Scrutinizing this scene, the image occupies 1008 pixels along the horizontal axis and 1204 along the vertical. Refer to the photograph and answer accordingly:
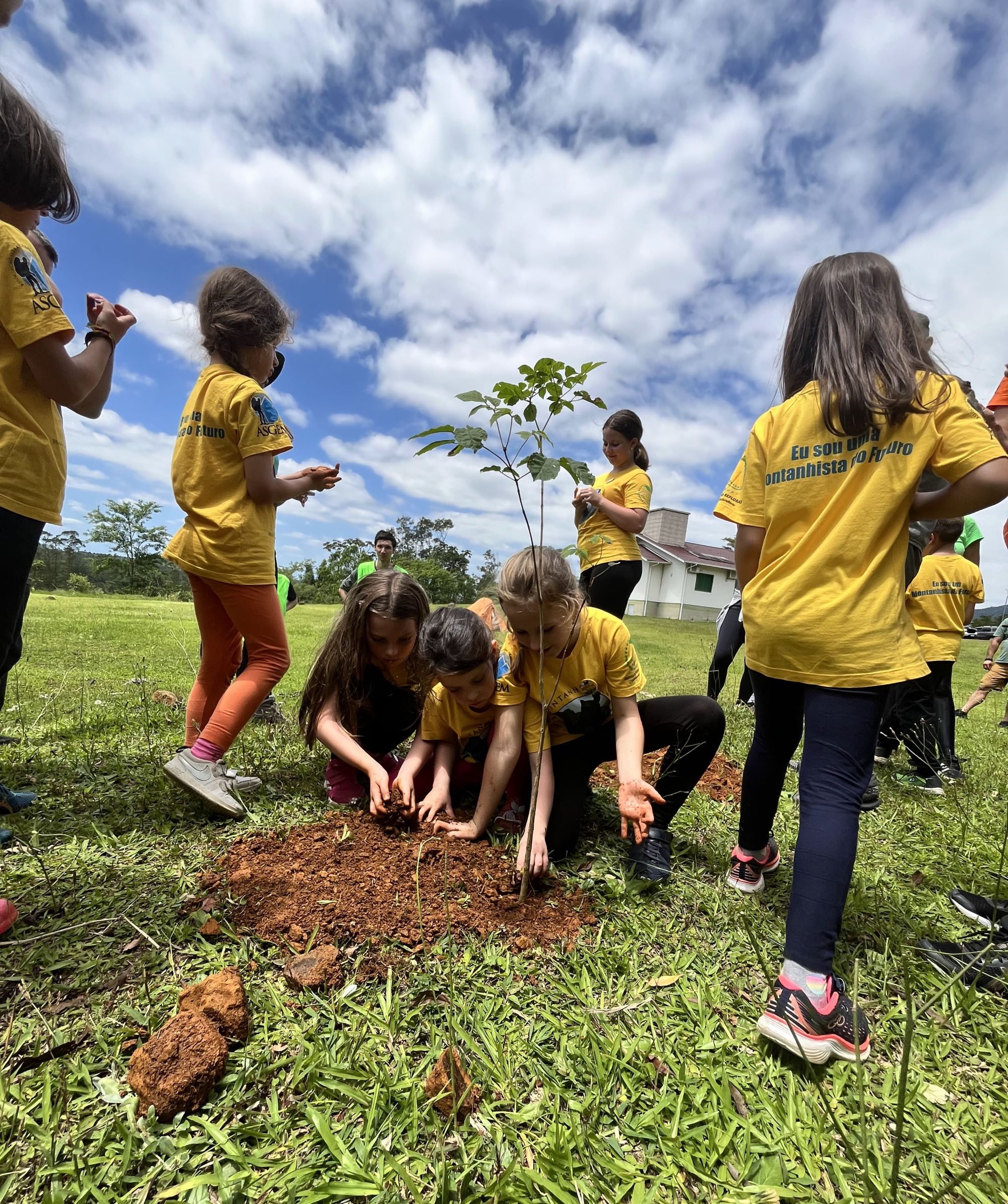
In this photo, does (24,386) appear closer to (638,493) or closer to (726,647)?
(638,493)

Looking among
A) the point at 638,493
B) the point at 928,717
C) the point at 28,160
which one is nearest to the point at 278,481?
the point at 28,160

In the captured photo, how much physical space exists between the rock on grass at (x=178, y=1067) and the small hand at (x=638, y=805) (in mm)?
1191

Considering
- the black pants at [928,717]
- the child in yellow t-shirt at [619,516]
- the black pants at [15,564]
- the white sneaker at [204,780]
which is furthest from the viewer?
the child in yellow t-shirt at [619,516]

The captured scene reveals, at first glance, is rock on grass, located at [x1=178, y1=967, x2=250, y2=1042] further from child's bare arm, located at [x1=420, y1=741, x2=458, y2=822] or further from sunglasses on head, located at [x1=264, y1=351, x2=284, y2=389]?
sunglasses on head, located at [x1=264, y1=351, x2=284, y2=389]

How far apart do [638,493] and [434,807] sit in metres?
2.69

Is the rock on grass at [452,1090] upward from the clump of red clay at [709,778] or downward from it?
downward

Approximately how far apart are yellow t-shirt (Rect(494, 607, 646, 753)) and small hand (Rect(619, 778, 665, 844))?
0.43m

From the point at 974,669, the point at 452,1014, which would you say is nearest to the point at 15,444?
the point at 452,1014

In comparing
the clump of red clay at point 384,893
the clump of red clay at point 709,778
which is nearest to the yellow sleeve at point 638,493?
the clump of red clay at point 709,778

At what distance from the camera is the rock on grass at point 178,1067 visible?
127 cm

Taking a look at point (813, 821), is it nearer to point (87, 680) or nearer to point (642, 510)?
point (642, 510)

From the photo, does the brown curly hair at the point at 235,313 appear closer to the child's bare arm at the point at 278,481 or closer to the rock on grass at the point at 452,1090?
the child's bare arm at the point at 278,481

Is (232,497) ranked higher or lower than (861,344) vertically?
lower

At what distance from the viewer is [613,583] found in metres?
4.23
